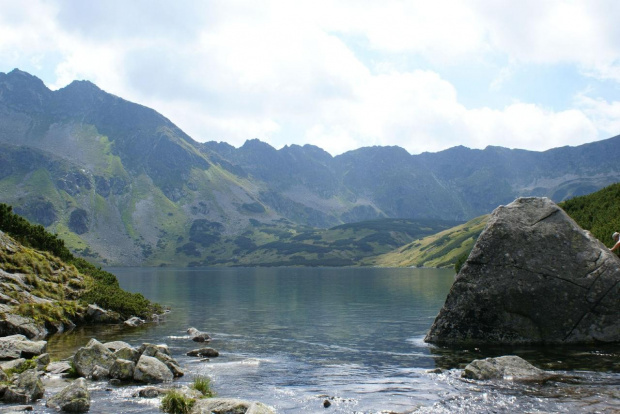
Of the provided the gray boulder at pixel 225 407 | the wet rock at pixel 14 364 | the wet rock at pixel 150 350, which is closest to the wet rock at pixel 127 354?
the wet rock at pixel 150 350

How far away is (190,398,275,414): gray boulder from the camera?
2088 cm

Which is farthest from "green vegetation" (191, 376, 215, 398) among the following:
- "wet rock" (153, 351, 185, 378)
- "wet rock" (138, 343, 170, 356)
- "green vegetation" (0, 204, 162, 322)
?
"green vegetation" (0, 204, 162, 322)

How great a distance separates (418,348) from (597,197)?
141ft

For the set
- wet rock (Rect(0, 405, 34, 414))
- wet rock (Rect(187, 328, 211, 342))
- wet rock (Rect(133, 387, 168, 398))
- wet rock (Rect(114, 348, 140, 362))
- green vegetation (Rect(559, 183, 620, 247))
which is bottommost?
wet rock (Rect(187, 328, 211, 342))

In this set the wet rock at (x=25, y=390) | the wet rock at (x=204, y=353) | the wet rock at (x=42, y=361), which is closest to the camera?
the wet rock at (x=25, y=390)

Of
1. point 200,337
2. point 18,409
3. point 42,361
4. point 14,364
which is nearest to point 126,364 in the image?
point 42,361

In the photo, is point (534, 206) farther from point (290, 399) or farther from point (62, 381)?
point (62, 381)

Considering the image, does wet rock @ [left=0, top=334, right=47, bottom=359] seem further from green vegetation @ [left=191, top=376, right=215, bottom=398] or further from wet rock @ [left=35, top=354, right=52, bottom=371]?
green vegetation @ [left=191, top=376, right=215, bottom=398]

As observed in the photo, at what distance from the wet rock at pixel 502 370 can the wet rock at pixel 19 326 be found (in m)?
37.9

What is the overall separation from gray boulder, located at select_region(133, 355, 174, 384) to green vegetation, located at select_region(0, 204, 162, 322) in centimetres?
2299

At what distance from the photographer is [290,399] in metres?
25.1

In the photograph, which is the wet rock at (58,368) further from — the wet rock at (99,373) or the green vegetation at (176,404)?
the green vegetation at (176,404)

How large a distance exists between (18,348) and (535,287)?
131 feet

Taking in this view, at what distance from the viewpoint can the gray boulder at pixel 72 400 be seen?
73.8ft
